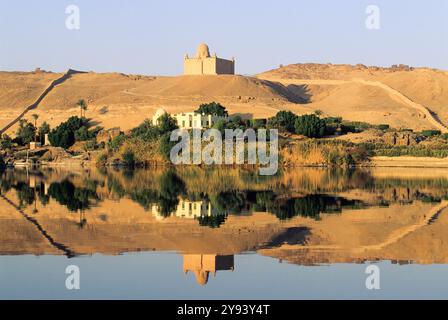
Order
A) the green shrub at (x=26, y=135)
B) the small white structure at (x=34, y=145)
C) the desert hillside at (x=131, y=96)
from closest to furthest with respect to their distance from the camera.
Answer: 1. the small white structure at (x=34, y=145)
2. the green shrub at (x=26, y=135)
3. the desert hillside at (x=131, y=96)

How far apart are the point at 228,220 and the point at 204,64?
7746 cm

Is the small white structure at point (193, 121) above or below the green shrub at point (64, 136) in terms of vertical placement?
above

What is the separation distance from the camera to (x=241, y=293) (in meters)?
11.5

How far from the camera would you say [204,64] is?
96500mm

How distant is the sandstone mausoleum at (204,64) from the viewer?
95812 millimetres

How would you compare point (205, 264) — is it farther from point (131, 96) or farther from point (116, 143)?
point (131, 96)

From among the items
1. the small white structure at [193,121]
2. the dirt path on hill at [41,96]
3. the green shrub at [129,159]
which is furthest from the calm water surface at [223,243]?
the dirt path on hill at [41,96]

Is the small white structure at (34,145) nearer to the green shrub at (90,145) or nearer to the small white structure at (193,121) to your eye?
the green shrub at (90,145)

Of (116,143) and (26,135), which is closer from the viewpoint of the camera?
(116,143)

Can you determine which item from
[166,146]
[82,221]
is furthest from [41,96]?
[82,221]

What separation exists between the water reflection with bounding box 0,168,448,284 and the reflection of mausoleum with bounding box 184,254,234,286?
0.07 feet

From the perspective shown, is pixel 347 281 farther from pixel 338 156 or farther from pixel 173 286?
pixel 338 156

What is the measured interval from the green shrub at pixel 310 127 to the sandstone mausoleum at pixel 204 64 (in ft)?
120
